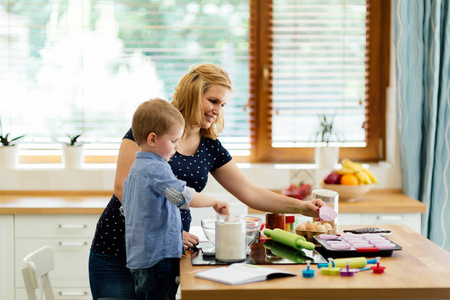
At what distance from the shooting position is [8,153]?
3658 millimetres

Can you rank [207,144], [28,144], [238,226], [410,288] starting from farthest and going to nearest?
[28,144]
[207,144]
[238,226]
[410,288]

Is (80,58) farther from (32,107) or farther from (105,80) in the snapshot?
(32,107)

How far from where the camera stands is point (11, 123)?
12.6 ft

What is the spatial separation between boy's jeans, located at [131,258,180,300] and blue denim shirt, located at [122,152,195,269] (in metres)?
0.02

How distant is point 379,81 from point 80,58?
1.99 meters

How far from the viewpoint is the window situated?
12.6ft

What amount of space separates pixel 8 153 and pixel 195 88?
198 cm

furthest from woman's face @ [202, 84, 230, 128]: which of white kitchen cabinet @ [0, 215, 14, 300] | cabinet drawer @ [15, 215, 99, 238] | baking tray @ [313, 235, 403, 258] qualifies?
white kitchen cabinet @ [0, 215, 14, 300]

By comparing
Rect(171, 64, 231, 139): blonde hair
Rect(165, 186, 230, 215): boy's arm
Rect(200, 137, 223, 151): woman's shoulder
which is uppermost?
Rect(171, 64, 231, 139): blonde hair

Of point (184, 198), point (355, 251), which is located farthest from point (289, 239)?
point (184, 198)

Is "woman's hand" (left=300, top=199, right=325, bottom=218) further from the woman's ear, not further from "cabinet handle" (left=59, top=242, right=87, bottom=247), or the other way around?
"cabinet handle" (left=59, top=242, right=87, bottom=247)

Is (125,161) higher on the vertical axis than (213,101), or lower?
lower

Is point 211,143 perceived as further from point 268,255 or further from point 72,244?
point 72,244

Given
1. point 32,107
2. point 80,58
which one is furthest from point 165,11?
point 32,107
